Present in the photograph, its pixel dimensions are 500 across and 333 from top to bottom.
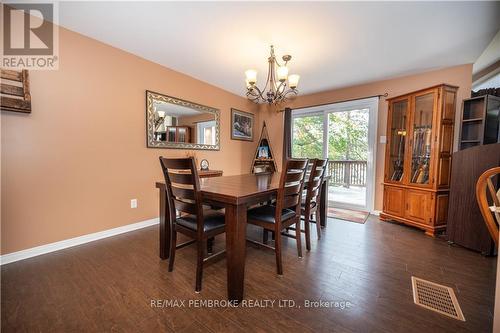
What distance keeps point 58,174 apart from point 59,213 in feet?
1.43

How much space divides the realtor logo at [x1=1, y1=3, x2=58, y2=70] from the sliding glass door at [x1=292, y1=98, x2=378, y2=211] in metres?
4.03

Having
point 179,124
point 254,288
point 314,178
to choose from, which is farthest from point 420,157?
point 179,124

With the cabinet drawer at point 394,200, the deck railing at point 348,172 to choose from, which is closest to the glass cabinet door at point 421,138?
the cabinet drawer at point 394,200

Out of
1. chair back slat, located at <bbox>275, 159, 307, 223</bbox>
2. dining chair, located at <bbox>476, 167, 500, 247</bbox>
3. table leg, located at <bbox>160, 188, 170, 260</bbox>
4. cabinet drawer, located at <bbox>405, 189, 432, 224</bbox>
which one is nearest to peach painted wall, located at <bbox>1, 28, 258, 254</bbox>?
table leg, located at <bbox>160, 188, 170, 260</bbox>

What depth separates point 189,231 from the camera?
5.51 ft

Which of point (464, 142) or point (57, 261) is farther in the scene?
point (464, 142)

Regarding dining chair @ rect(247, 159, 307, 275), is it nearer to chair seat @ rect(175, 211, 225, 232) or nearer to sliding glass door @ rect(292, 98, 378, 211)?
chair seat @ rect(175, 211, 225, 232)

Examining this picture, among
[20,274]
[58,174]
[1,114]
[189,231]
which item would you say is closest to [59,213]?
[58,174]

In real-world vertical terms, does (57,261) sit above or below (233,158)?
below

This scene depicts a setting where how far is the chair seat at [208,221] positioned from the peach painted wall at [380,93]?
3.18 m

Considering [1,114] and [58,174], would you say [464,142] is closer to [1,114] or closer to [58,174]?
[58,174]

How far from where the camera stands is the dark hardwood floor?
128 cm

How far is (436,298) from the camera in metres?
1.52

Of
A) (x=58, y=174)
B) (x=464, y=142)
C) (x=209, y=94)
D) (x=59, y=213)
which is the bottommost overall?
(x=59, y=213)
